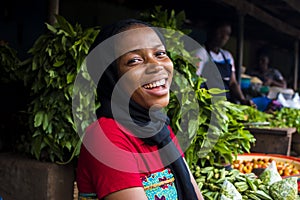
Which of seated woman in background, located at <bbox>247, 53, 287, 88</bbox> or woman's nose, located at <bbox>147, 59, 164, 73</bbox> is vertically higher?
woman's nose, located at <bbox>147, 59, 164, 73</bbox>

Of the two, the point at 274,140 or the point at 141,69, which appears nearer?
the point at 141,69

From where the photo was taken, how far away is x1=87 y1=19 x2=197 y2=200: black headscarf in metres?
1.39

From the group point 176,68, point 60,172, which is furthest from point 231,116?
point 60,172

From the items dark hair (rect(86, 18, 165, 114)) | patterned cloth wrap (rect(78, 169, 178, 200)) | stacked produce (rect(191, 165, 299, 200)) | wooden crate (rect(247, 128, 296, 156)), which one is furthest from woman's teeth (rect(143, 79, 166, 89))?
wooden crate (rect(247, 128, 296, 156))

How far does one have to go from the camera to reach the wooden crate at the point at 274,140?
3877 millimetres

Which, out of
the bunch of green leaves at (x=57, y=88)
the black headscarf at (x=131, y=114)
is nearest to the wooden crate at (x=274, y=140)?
the bunch of green leaves at (x=57, y=88)

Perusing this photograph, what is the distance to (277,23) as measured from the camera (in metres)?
7.83

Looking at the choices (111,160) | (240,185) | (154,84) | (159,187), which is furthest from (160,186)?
(240,185)

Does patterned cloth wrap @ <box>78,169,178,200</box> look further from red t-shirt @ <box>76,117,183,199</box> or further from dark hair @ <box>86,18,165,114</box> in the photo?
dark hair @ <box>86,18,165,114</box>

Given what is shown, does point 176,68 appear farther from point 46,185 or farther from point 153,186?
point 153,186

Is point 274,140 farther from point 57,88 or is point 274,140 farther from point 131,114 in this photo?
point 131,114

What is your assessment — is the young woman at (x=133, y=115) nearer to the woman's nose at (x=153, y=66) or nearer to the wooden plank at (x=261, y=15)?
the woman's nose at (x=153, y=66)

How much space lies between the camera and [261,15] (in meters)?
6.75

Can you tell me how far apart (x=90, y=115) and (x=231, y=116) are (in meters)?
1.07
